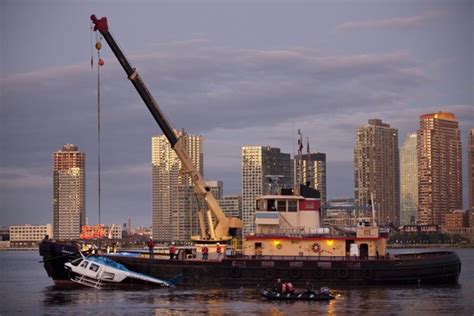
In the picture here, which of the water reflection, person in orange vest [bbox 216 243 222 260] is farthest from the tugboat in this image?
the water reflection

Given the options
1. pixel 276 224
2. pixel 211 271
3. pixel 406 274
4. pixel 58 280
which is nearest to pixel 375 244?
pixel 406 274

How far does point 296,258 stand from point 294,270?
3.02 feet

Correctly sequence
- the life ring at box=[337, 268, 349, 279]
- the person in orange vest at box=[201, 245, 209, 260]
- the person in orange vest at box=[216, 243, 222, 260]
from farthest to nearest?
the person in orange vest at box=[216, 243, 222, 260] → the person in orange vest at box=[201, 245, 209, 260] → the life ring at box=[337, 268, 349, 279]

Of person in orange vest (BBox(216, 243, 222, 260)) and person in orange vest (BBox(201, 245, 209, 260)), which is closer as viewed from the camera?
person in orange vest (BBox(201, 245, 209, 260))

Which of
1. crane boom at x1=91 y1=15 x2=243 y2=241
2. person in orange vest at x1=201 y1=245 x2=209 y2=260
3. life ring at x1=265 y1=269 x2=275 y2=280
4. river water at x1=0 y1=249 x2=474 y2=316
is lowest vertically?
river water at x1=0 y1=249 x2=474 y2=316

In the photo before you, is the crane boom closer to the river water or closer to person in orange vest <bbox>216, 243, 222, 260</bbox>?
person in orange vest <bbox>216, 243, 222, 260</bbox>

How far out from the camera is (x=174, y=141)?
219 ft

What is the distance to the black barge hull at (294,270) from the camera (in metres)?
60.5

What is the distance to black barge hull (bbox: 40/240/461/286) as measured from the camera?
60500 mm

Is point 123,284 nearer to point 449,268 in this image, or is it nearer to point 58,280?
point 58,280

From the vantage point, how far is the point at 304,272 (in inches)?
2375

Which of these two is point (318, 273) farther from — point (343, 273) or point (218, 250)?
point (218, 250)

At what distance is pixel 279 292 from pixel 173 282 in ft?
32.6

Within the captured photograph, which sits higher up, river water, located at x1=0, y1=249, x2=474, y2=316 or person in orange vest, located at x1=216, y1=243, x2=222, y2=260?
person in orange vest, located at x1=216, y1=243, x2=222, y2=260
